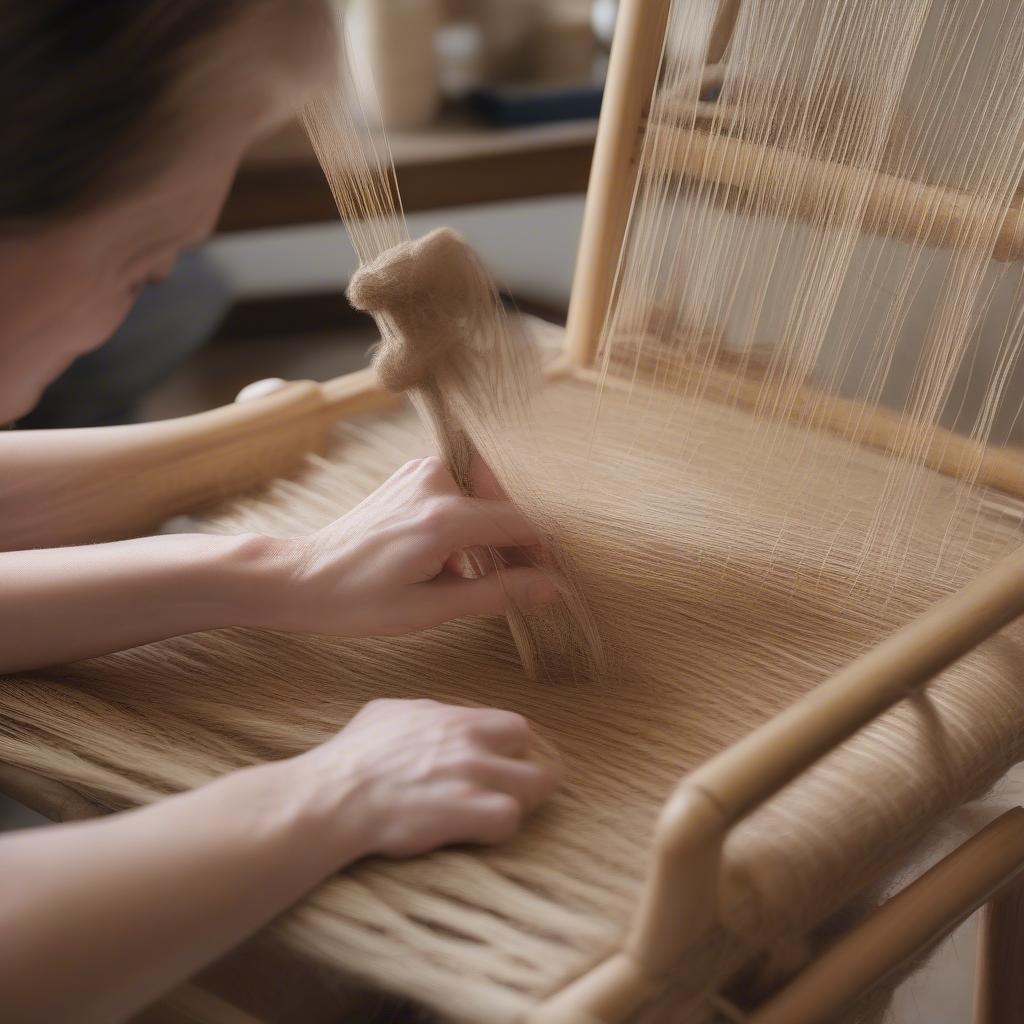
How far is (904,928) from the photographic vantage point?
59 centimetres

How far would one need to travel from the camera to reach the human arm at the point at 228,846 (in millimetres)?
467

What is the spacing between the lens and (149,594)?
68 centimetres

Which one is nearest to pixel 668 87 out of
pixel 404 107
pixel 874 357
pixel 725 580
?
pixel 874 357

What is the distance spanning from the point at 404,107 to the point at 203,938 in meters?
1.47

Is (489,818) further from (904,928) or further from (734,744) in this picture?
(904,928)

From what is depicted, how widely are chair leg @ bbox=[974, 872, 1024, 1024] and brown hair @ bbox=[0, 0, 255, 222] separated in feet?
2.13

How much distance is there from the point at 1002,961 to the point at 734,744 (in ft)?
1.37

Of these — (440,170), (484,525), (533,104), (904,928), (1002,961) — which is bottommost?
(1002,961)

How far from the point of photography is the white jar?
1.67 meters

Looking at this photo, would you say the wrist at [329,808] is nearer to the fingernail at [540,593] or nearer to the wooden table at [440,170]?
the fingernail at [540,593]

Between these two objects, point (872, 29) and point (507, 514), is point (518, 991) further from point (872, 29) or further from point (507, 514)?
point (872, 29)

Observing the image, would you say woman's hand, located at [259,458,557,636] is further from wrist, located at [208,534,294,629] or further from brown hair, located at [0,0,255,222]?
brown hair, located at [0,0,255,222]

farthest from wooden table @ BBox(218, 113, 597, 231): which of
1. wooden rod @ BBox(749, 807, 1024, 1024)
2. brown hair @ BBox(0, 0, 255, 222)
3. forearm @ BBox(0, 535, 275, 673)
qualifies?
wooden rod @ BBox(749, 807, 1024, 1024)

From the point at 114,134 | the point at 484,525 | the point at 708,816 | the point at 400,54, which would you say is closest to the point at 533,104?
the point at 400,54
